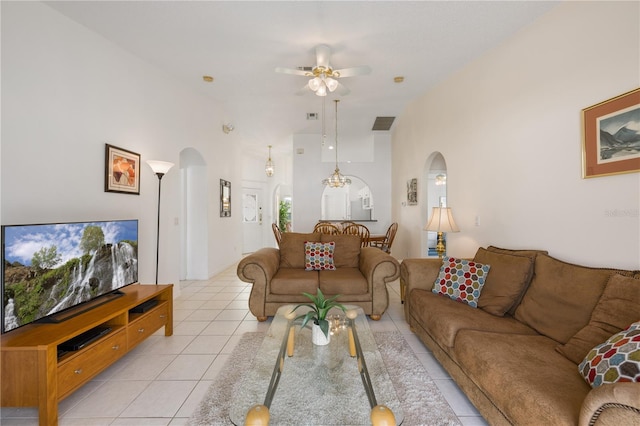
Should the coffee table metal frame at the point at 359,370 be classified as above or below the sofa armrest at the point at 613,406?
below

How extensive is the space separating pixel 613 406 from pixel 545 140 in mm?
2140

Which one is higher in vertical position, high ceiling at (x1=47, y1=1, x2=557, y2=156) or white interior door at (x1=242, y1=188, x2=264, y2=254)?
high ceiling at (x1=47, y1=1, x2=557, y2=156)

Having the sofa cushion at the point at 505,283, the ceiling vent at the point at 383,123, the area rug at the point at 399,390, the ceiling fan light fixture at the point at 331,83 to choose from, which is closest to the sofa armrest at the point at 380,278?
the area rug at the point at 399,390

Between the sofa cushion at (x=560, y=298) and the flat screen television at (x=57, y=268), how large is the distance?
3258 mm

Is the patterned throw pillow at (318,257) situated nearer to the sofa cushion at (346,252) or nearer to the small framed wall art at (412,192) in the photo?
the sofa cushion at (346,252)

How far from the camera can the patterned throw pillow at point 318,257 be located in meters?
3.41

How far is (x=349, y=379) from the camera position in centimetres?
147

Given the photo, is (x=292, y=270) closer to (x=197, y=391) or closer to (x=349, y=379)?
(x=197, y=391)

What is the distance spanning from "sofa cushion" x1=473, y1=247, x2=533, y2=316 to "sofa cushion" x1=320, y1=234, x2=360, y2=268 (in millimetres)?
1591

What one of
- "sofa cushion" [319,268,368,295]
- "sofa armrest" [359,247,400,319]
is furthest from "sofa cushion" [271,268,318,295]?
"sofa armrest" [359,247,400,319]

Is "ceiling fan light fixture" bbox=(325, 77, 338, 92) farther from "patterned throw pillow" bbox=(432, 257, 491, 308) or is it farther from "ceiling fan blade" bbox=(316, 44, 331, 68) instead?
"patterned throw pillow" bbox=(432, 257, 491, 308)

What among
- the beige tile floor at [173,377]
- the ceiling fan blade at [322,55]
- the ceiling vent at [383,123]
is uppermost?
the ceiling vent at [383,123]

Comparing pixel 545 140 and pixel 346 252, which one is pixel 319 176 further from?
pixel 545 140

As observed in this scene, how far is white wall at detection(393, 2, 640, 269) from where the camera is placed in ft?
6.01
